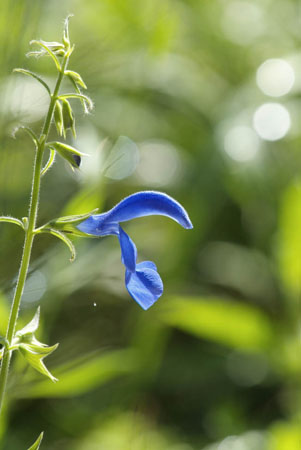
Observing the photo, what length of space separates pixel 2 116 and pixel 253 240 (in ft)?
4.02

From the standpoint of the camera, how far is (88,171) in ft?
4.65

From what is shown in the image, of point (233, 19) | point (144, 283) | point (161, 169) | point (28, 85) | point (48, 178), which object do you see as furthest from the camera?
point (233, 19)

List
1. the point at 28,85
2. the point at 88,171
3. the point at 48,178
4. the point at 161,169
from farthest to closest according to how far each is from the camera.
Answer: the point at 161,169 < the point at 48,178 < the point at 28,85 < the point at 88,171

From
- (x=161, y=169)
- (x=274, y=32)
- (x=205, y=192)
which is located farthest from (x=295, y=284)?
(x=274, y=32)

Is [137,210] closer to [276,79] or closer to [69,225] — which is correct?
[69,225]

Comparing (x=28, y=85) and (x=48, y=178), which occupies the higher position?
(x=28, y=85)

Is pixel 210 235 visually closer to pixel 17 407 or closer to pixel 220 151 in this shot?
pixel 220 151

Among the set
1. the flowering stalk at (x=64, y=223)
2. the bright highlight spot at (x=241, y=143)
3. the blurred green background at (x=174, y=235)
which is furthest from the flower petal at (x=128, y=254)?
the bright highlight spot at (x=241, y=143)

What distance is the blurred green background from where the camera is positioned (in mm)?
1305

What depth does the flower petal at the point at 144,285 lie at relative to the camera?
50 centimetres

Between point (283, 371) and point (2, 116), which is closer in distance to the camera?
point (2, 116)

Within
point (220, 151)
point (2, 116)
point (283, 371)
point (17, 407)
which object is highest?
point (2, 116)

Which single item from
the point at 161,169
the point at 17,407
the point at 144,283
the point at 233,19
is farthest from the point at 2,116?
the point at 233,19

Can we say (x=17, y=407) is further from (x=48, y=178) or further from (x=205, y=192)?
(x=205, y=192)
